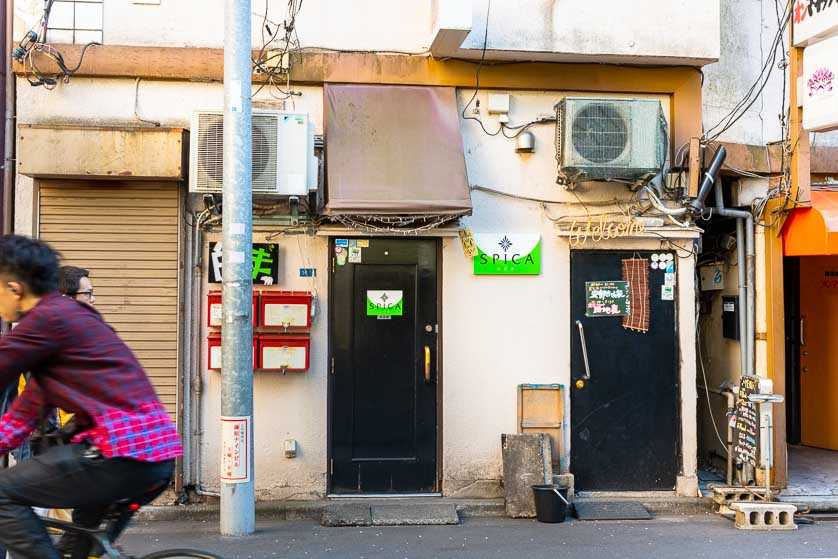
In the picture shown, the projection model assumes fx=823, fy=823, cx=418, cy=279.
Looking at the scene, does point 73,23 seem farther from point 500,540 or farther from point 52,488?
point 500,540

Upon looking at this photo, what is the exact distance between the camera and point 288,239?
802cm

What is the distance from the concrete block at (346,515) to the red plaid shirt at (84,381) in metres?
3.98

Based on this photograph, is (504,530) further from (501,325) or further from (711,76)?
(711,76)

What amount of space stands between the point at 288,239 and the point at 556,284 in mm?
2718

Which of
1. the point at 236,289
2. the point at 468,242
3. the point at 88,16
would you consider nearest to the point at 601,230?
the point at 468,242

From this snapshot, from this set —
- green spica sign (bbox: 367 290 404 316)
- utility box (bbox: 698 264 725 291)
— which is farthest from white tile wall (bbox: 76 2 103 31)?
utility box (bbox: 698 264 725 291)

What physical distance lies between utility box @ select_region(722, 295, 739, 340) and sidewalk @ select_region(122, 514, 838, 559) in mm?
2301

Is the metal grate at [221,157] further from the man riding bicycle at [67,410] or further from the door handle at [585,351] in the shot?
the man riding bicycle at [67,410]

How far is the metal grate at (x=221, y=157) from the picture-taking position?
292 inches

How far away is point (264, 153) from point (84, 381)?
4167 millimetres

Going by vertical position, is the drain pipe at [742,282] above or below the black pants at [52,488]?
above

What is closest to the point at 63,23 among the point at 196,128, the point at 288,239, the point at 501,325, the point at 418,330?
the point at 196,128

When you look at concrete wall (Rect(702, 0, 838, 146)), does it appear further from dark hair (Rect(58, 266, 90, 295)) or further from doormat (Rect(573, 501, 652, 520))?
dark hair (Rect(58, 266, 90, 295))

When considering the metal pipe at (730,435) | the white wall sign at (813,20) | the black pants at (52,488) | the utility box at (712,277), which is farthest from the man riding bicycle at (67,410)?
the utility box at (712,277)
